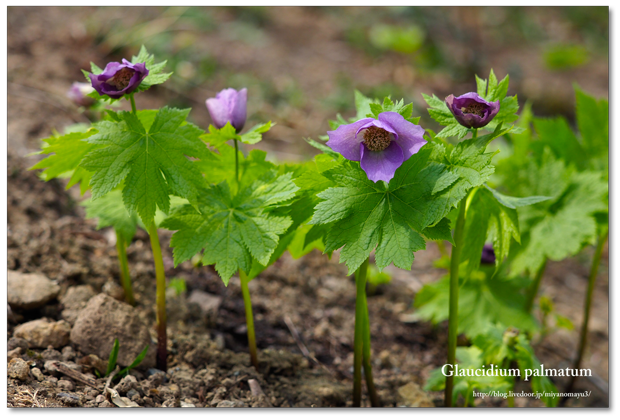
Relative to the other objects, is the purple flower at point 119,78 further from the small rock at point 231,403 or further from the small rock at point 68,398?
the small rock at point 231,403

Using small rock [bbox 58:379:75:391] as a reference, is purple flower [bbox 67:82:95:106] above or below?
above

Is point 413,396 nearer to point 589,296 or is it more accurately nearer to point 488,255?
point 488,255

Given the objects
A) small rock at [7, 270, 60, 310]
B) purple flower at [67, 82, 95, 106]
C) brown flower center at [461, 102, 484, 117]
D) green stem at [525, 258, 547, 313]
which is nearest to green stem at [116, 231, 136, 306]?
small rock at [7, 270, 60, 310]

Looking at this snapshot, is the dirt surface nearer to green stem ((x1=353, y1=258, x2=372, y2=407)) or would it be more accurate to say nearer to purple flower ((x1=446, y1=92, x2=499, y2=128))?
green stem ((x1=353, y1=258, x2=372, y2=407))

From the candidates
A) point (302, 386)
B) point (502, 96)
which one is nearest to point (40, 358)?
point (302, 386)

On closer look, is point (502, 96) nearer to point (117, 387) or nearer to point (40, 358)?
point (117, 387)

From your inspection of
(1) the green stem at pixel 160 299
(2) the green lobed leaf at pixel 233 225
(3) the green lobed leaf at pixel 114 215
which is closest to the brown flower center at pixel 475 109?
(2) the green lobed leaf at pixel 233 225

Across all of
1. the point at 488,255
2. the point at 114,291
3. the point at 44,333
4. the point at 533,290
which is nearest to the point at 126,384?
the point at 44,333
